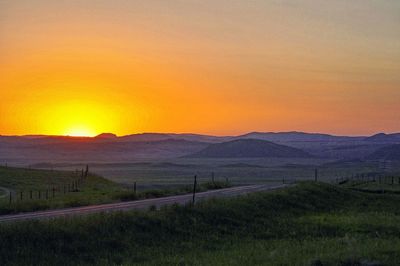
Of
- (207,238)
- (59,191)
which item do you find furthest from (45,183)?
(207,238)

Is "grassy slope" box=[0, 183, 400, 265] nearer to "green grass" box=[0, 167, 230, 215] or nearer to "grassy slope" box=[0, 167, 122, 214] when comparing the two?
"green grass" box=[0, 167, 230, 215]

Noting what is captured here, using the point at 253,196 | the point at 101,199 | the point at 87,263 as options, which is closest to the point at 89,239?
the point at 87,263

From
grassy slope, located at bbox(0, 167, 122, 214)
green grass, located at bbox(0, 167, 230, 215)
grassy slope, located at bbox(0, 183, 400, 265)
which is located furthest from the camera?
grassy slope, located at bbox(0, 167, 122, 214)

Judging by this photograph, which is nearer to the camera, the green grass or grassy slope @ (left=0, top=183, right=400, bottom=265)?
grassy slope @ (left=0, top=183, right=400, bottom=265)

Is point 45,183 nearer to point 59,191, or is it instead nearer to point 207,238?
point 59,191

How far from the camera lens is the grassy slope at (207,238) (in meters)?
20.6

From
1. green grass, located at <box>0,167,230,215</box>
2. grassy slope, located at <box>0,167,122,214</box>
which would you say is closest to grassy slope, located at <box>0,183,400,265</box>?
green grass, located at <box>0,167,230,215</box>

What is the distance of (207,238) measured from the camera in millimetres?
26219

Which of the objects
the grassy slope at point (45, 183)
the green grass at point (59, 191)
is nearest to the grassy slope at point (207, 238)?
the green grass at point (59, 191)

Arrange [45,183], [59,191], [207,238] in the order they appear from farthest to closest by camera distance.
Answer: [45,183], [59,191], [207,238]

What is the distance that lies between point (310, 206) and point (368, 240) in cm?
1785

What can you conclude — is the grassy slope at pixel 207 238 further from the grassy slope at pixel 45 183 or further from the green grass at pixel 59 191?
the grassy slope at pixel 45 183

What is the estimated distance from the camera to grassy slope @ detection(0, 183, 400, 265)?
20.6 meters

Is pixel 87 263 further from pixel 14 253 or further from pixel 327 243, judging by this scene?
pixel 327 243
